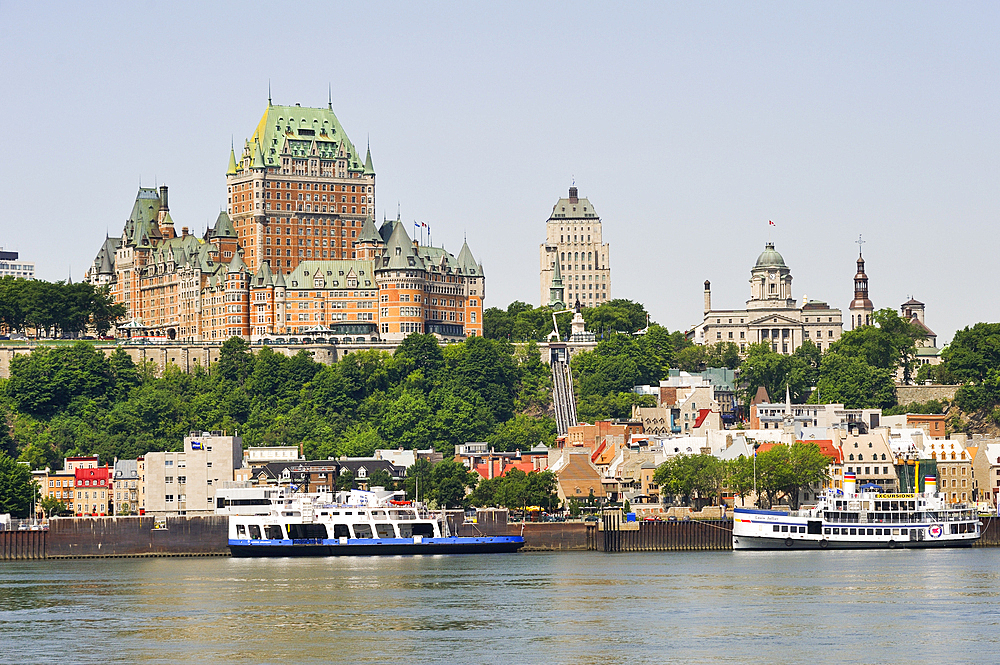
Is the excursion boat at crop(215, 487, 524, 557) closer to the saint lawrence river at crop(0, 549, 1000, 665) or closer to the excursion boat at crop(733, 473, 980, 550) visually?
the saint lawrence river at crop(0, 549, 1000, 665)

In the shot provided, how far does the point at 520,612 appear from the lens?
335ft

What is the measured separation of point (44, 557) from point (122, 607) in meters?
48.2

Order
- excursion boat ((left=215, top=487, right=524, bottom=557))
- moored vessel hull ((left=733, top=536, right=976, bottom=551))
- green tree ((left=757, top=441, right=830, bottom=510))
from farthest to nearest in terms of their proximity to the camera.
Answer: green tree ((left=757, top=441, right=830, bottom=510))
excursion boat ((left=215, top=487, right=524, bottom=557))
moored vessel hull ((left=733, top=536, right=976, bottom=551))

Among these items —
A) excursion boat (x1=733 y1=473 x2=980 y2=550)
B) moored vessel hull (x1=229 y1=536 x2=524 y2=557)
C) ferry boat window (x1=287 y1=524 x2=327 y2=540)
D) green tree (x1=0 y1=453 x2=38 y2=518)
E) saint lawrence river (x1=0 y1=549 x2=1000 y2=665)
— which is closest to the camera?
saint lawrence river (x1=0 y1=549 x2=1000 y2=665)

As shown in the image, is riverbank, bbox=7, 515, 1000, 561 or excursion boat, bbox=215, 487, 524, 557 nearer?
excursion boat, bbox=215, 487, 524, 557

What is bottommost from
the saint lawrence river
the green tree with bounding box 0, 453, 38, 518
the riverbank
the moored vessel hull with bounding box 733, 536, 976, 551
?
the saint lawrence river

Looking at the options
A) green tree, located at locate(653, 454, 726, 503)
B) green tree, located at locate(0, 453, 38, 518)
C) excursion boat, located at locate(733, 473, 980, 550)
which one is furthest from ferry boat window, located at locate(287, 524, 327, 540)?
green tree, located at locate(653, 454, 726, 503)

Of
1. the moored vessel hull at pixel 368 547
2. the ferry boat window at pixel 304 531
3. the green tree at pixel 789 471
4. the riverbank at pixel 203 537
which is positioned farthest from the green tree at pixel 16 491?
the green tree at pixel 789 471

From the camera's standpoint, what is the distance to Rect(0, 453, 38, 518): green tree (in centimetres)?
16238

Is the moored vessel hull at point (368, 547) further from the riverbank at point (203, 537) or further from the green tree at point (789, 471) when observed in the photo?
the green tree at point (789, 471)

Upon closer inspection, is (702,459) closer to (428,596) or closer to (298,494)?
(298,494)

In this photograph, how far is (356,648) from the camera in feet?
292

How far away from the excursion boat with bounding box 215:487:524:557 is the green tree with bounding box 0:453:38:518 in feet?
68.6

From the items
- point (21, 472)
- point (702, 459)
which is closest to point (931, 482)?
point (702, 459)
